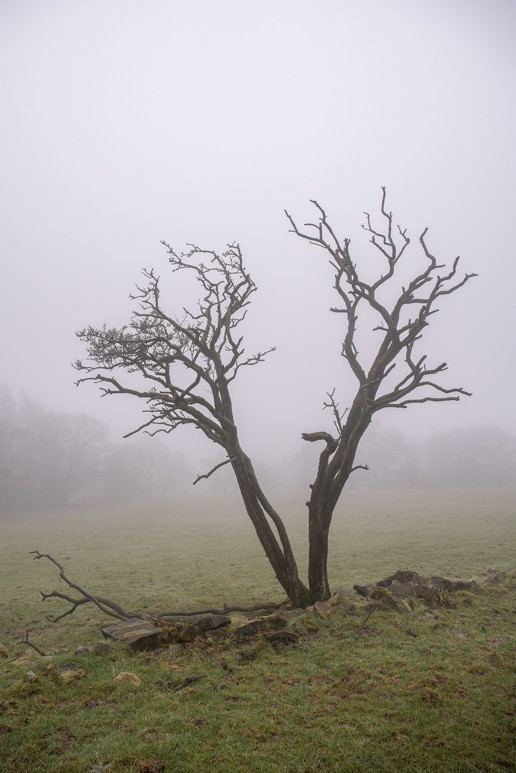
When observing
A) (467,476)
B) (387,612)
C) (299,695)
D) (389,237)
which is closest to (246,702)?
→ (299,695)

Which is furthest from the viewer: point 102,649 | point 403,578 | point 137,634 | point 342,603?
point 403,578

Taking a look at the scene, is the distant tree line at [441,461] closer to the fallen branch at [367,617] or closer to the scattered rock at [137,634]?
the fallen branch at [367,617]

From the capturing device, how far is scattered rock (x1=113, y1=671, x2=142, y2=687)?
726cm

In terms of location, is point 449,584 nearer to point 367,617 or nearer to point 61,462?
point 367,617

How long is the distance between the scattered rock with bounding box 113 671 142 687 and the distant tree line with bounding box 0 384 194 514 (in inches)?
2500

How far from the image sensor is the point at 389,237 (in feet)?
40.4

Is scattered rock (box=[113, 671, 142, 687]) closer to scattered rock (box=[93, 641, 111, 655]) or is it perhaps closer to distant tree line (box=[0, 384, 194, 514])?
scattered rock (box=[93, 641, 111, 655])

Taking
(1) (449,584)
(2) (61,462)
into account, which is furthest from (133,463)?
Result: (1) (449,584)

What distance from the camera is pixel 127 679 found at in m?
7.32

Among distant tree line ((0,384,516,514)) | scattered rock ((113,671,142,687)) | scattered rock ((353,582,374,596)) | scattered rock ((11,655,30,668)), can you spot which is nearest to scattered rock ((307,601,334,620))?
scattered rock ((353,582,374,596))

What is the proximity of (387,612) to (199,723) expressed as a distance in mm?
6076

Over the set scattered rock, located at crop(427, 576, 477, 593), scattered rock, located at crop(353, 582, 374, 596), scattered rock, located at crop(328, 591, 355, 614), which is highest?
scattered rock, located at crop(328, 591, 355, 614)

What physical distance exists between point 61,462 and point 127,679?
72.7 meters

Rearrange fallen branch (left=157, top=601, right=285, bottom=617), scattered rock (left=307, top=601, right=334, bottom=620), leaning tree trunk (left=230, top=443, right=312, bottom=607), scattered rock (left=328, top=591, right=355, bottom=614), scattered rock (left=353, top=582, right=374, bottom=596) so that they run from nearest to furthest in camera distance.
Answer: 1. scattered rock (left=307, top=601, right=334, bottom=620)
2. scattered rock (left=328, top=591, right=355, bottom=614)
3. fallen branch (left=157, top=601, right=285, bottom=617)
4. leaning tree trunk (left=230, top=443, right=312, bottom=607)
5. scattered rock (left=353, top=582, right=374, bottom=596)
